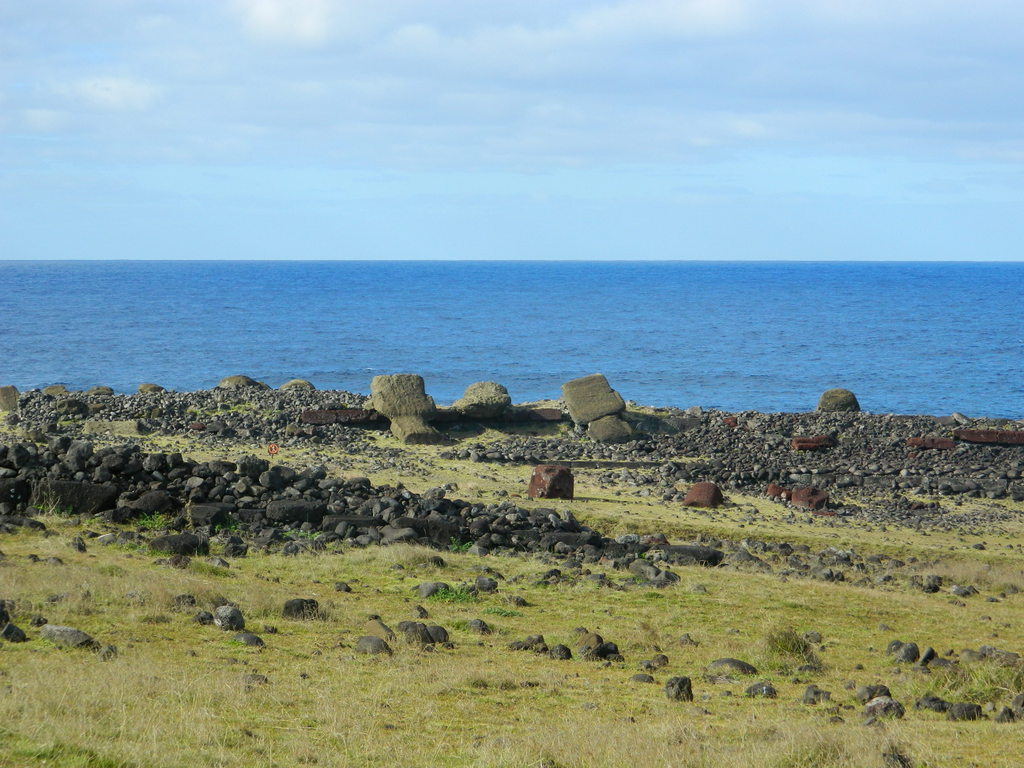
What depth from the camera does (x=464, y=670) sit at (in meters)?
10.2

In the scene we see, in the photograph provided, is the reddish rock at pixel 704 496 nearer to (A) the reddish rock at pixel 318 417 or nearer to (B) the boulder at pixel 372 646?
(A) the reddish rock at pixel 318 417

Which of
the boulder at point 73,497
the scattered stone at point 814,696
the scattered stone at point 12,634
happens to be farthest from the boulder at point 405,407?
the scattered stone at point 814,696

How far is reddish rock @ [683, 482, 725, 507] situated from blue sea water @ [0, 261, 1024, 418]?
26.0m

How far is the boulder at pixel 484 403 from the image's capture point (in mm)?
30500

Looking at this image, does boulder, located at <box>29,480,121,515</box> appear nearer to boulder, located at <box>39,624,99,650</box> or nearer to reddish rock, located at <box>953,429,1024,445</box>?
boulder, located at <box>39,624,99,650</box>

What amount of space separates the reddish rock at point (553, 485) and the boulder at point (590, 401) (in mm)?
7837

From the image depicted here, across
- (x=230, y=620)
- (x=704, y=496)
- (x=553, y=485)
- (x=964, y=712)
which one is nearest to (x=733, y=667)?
(x=964, y=712)

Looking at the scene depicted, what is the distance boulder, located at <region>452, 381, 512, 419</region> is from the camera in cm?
3050

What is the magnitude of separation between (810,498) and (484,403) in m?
10.8

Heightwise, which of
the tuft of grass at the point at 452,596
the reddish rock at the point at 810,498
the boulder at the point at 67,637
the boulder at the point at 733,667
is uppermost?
the boulder at the point at 67,637

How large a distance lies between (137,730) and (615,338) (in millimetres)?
74672

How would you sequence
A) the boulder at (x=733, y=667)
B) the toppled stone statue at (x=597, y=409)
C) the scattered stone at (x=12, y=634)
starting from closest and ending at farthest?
the scattered stone at (x=12, y=634), the boulder at (x=733, y=667), the toppled stone statue at (x=597, y=409)

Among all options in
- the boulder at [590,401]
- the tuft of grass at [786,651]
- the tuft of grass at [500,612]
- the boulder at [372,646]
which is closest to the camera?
the boulder at [372,646]

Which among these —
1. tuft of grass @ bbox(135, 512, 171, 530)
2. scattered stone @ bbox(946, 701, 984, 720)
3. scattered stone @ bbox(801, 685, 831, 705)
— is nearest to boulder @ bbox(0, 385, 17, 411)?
tuft of grass @ bbox(135, 512, 171, 530)
